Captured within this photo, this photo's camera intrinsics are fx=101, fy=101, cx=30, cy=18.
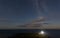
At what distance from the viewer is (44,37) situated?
41.2 ft

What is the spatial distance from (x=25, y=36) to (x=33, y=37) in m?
1.01

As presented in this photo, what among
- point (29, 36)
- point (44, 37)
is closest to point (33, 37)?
point (29, 36)

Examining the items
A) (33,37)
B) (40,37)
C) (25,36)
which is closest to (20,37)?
(25,36)

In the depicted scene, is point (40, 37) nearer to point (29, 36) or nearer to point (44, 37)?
point (44, 37)

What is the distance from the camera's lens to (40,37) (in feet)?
41.5

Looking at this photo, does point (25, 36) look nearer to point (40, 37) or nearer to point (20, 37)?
point (20, 37)

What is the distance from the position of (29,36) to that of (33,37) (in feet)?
Answer: 1.70

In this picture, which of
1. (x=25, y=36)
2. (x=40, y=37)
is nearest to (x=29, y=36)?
(x=25, y=36)

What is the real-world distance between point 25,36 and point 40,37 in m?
1.89

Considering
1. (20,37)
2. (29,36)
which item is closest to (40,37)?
(29,36)

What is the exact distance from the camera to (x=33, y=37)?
12570mm

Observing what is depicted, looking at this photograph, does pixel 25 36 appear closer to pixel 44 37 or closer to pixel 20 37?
pixel 20 37

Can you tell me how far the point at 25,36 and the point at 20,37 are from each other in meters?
0.74

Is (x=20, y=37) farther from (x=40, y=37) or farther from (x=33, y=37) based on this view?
(x=40, y=37)
